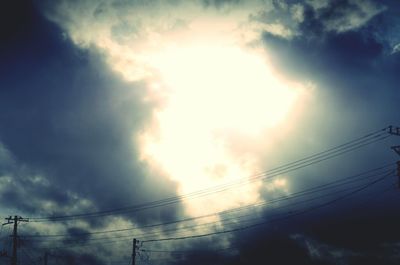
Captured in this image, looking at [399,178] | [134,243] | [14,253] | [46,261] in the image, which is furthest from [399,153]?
[46,261]

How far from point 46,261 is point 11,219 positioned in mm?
24943

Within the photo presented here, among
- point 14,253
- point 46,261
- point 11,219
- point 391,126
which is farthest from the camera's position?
point 46,261

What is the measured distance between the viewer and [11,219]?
236 ft

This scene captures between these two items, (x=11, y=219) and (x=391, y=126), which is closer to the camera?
(x=391, y=126)

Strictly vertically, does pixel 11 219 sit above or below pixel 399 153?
above

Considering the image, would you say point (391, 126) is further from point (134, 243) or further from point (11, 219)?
point (11, 219)

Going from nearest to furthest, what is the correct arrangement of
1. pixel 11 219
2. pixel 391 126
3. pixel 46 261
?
pixel 391 126 < pixel 11 219 < pixel 46 261

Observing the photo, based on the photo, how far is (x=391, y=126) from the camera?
Result: 1764 inches

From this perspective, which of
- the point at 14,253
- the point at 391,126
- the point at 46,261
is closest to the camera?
the point at 391,126

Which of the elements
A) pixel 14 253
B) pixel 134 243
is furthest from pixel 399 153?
pixel 14 253

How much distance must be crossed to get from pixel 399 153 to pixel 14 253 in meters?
52.5

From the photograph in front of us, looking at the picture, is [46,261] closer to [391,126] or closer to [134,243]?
[134,243]

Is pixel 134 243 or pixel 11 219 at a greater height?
pixel 11 219

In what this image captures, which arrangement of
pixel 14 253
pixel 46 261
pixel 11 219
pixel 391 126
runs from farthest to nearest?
pixel 46 261 → pixel 11 219 → pixel 14 253 → pixel 391 126
